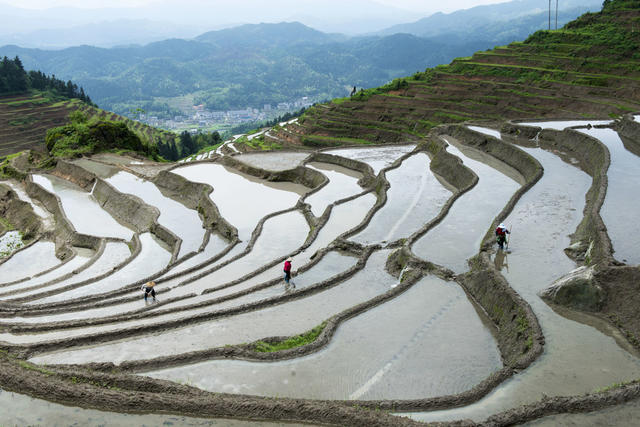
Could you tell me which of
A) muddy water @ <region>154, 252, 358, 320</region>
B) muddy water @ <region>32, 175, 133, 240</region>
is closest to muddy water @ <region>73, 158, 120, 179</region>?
muddy water @ <region>32, 175, 133, 240</region>

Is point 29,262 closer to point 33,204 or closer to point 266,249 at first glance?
point 33,204

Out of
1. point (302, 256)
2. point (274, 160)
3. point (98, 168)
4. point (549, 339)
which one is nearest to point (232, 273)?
point (302, 256)

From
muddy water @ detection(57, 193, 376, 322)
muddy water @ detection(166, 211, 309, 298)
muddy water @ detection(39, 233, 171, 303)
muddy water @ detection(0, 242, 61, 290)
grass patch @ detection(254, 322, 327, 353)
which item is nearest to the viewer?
grass patch @ detection(254, 322, 327, 353)

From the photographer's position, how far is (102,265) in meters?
22.8

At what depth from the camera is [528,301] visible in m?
12.0

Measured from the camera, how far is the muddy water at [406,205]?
63.7ft

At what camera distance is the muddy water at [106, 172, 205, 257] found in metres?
24.8

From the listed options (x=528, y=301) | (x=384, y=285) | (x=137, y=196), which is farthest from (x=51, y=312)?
(x=137, y=196)

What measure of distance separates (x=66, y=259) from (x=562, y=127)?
102 ft

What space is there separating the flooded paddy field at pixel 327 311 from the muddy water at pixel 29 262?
0.39 ft

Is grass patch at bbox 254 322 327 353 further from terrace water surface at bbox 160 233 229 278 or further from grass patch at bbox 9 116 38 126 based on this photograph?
grass patch at bbox 9 116 38 126

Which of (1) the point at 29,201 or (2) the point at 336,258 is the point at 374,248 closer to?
(2) the point at 336,258

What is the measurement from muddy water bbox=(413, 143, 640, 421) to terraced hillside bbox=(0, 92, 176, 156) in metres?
63.0

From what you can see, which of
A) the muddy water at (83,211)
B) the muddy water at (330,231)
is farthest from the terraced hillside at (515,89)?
the muddy water at (83,211)
